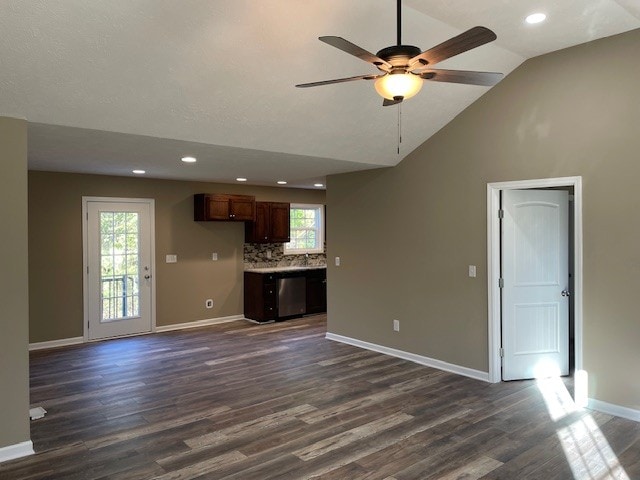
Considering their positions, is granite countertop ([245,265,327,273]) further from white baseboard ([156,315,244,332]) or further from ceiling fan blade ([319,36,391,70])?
ceiling fan blade ([319,36,391,70])

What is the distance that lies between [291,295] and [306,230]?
5.49ft

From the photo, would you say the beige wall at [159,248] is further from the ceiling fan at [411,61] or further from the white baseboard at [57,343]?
the ceiling fan at [411,61]

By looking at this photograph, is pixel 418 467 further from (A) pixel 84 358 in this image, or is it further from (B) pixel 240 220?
(B) pixel 240 220

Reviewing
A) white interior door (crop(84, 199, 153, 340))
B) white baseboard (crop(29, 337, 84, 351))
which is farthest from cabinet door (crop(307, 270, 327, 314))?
white baseboard (crop(29, 337, 84, 351))

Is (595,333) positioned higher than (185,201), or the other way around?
(185,201)

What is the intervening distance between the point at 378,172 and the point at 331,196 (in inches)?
38.0

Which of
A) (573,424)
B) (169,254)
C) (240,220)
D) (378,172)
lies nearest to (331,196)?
(378,172)

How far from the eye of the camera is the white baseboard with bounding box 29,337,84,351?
649cm

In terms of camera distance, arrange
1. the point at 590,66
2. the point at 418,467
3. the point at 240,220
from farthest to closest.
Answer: the point at 240,220 < the point at 590,66 < the point at 418,467

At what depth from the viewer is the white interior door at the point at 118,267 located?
6.97m

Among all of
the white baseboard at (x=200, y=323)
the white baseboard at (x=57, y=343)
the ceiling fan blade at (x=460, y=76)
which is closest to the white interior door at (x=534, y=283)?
the ceiling fan blade at (x=460, y=76)

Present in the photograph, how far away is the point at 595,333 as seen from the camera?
167 inches

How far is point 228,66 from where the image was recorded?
354 centimetres

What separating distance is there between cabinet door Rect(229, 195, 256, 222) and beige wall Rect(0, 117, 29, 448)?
4.68 meters
